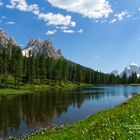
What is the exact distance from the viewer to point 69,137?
21344 millimetres

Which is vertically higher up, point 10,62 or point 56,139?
point 10,62

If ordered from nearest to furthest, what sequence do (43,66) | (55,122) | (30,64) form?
(55,122) < (30,64) < (43,66)

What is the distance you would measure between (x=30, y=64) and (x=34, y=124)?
409 feet

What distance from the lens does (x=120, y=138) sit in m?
17.5

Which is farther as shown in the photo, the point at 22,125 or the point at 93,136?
the point at 22,125

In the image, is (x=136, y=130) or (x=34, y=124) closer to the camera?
(x=136, y=130)

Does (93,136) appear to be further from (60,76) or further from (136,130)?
(60,76)

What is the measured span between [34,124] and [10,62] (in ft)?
430

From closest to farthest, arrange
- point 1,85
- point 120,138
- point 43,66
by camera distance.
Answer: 1. point 120,138
2. point 1,85
3. point 43,66

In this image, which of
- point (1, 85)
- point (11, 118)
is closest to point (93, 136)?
point (11, 118)

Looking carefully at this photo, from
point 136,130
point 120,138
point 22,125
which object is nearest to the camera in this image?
point 120,138

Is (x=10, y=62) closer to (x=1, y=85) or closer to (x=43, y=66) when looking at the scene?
(x=43, y=66)

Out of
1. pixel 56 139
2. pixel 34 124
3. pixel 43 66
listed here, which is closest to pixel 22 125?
pixel 34 124

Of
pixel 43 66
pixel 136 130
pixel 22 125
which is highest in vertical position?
pixel 43 66
